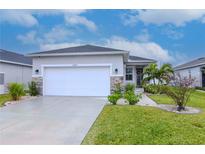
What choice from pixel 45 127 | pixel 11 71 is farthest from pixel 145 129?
pixel 11 71

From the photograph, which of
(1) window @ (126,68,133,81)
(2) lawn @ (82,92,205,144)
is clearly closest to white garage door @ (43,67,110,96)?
(2) lawn @ (82,92,205,144)

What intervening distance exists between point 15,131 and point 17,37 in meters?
21.1

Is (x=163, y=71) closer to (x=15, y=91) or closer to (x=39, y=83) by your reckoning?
(x=39, y=83)

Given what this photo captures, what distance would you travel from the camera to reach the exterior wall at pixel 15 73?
1842cm

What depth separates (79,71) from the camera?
15750 mm

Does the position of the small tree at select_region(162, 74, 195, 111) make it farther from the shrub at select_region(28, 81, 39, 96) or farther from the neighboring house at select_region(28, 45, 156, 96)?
the shrub at select_region(28, 81, 39, 96)

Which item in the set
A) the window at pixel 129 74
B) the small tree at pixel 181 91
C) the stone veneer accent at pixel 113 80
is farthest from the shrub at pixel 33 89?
the window at pixel 129 74

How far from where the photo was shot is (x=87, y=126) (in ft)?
22.3

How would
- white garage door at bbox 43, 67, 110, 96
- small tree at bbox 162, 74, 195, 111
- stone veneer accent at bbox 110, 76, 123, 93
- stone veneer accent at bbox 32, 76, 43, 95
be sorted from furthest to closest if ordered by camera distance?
stone veneer accent at bbox 32, 76, 43, 95, white garage door at bbox 43, 67, 110, 96, stone veneer accent at bbox 110, 76, 123, 93, small tree at bbox 162, 74, 195, 111

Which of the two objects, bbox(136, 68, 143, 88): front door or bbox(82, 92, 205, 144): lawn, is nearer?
bbox(82, 92, 205, 144): lawn

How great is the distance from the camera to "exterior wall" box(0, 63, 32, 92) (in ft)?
60.4

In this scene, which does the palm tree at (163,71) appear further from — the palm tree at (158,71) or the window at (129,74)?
the window at (129,74)

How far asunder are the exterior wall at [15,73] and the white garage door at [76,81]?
4.45m

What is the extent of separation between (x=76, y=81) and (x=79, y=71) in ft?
2.45
